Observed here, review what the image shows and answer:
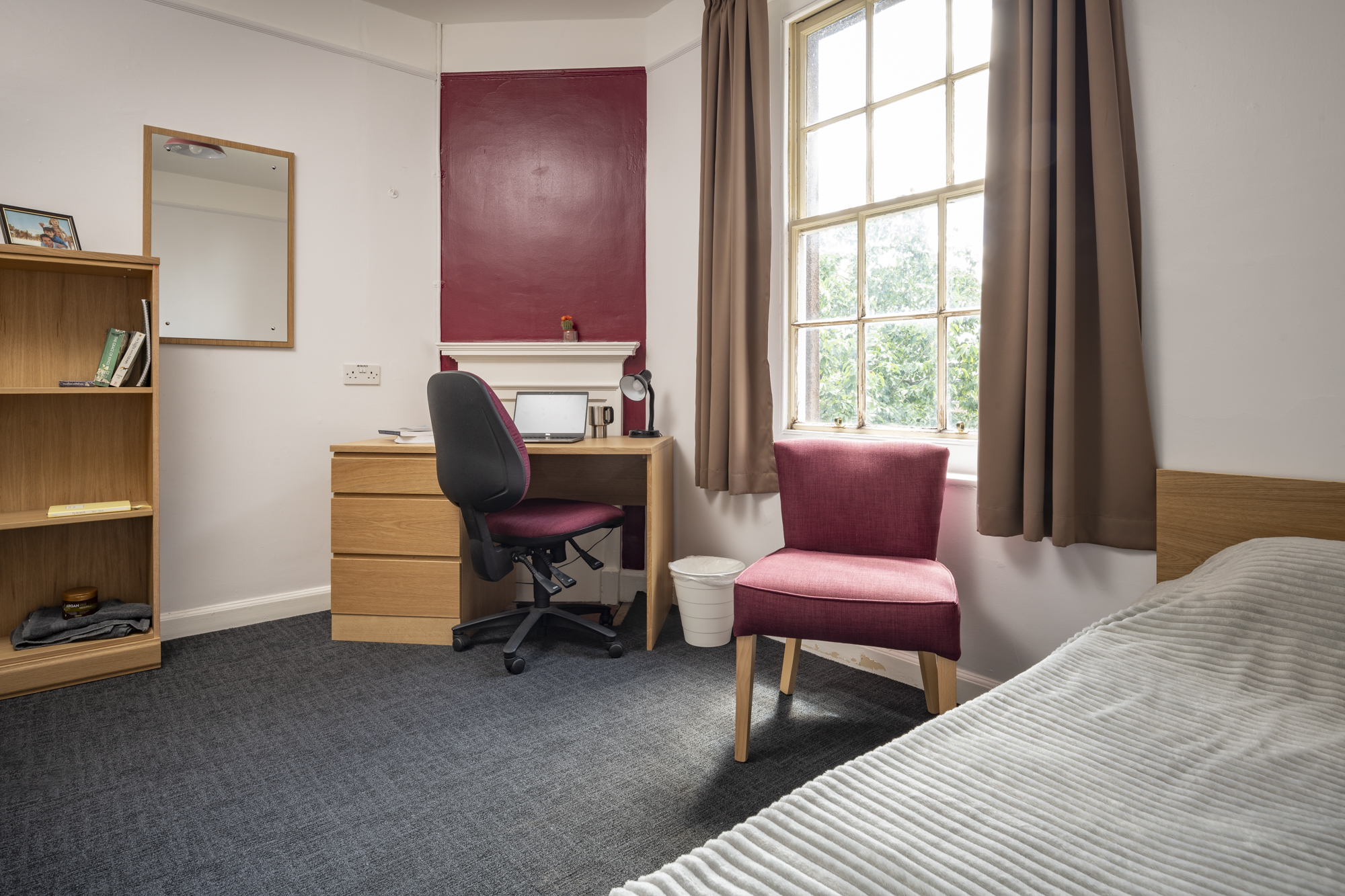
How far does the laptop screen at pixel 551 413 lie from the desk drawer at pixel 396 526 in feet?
1.75

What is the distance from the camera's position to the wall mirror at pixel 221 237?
8.30 ft

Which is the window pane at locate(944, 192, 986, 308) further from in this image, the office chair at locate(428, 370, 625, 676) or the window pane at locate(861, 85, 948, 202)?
the office chair at locate(428, 370, 625, 676)

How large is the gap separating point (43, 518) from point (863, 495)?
252 centimetres

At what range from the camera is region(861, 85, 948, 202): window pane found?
2146 millimetres

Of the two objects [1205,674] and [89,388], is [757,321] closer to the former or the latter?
[1205,674]

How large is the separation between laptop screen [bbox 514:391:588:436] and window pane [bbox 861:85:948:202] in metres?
1.39

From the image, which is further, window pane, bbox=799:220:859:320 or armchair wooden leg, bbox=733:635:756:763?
window pane, bbox=799:220:859:320

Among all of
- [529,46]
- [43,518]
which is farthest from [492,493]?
[529,46]

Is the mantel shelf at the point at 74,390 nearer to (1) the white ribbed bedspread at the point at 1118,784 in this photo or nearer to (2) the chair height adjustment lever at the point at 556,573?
(2) the chair height adjustment lever at the point at 556,573

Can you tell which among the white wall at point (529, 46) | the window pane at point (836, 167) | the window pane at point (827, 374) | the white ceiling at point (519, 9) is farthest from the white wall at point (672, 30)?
the window pane at point (827, 374)

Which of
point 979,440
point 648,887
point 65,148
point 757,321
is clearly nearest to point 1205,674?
point 648,887

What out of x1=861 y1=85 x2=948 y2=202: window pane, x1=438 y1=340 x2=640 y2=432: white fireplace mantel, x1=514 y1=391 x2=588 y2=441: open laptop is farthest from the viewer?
x1=438 y1=340 x2=640 y2=432: white fireplace mantel

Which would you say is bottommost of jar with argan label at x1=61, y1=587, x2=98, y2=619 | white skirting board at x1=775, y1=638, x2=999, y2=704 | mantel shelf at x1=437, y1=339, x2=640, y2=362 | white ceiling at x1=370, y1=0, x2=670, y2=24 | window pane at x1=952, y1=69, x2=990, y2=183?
white skirting board at x1=775, y1=638, x2=999, y2=704

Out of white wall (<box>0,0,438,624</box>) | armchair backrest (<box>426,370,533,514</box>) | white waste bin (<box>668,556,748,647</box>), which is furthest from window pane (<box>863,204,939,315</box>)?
white wall (<box>0,0,438,624</box>)
